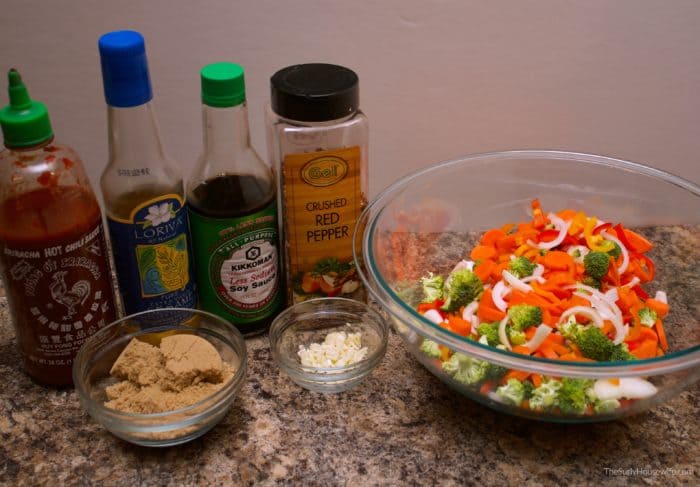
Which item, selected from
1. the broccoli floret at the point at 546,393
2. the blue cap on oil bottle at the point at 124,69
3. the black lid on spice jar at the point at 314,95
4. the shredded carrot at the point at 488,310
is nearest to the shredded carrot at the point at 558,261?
the shredded carrot at the point at 488,310

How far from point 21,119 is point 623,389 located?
0.78 metres

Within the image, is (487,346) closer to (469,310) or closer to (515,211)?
(469,310)

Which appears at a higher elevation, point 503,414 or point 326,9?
point 326,9

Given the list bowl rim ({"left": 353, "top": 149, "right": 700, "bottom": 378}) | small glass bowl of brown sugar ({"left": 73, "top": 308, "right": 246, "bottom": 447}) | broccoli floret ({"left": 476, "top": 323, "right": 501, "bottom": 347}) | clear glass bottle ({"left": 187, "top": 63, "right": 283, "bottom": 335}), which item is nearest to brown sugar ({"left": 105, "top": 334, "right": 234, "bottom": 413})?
small glass bowl of brown sugar ({"left": 73, "top": 308, "right": 246, "bottom": 447})

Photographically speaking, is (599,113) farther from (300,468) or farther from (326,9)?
(300,468)

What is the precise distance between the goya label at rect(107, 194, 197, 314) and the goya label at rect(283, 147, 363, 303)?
0.15m

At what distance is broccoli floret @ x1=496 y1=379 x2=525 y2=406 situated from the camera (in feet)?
3.18

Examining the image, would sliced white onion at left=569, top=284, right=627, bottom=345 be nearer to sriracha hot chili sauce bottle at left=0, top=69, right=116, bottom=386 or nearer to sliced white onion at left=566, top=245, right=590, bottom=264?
sliced white onion at left=566, top=245, right=590, bottom=264

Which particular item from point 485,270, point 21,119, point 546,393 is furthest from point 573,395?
point 21,119

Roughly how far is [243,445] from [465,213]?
0.50 meters

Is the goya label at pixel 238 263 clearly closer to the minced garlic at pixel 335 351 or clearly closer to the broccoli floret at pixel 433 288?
the minced garlic at pixel 335 351

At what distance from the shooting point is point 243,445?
3.45 feet

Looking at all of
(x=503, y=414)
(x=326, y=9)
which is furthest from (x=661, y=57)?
(x=503, y=414)

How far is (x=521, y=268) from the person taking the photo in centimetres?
110
